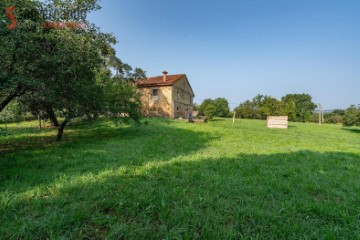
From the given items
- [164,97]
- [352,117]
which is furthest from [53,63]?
[352,117]

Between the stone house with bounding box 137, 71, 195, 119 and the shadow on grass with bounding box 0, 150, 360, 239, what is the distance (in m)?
22.8

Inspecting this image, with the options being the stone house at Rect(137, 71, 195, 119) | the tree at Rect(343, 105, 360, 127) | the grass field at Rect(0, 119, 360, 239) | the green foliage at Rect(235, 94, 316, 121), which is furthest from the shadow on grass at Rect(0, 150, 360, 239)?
the green foliage at Rect(235, 94, 316, 121)

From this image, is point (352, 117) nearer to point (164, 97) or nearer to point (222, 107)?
point (164, 97)

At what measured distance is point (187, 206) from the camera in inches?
97.5

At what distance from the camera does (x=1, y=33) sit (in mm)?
3877

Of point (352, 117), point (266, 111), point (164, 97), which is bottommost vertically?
point (352, 117)

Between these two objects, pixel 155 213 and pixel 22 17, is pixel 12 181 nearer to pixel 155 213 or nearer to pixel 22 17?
pixel 155 213

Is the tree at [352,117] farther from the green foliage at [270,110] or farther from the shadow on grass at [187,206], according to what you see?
the shadow on grass at [187,206]

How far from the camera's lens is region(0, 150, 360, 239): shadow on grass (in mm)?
1999

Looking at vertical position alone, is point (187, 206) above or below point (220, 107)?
below

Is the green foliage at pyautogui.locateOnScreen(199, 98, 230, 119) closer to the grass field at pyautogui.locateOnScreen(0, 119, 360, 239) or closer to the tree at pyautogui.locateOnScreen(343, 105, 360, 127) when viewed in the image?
the tree at pyautogui.locateOnScreen(343, 105, 360, 127)

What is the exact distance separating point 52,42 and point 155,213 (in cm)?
536

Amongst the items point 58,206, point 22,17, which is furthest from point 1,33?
point 58,206

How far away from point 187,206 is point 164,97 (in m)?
24.6
